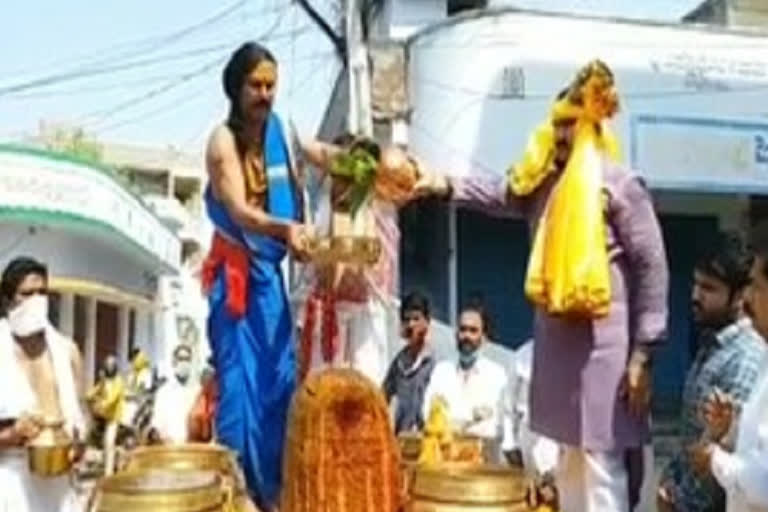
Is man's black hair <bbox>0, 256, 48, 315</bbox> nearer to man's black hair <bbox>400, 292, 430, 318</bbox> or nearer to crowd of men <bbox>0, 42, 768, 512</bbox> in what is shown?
crowd of men <bbox>0, 42, 768, 512</bbox>

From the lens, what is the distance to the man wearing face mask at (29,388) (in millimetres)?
4801

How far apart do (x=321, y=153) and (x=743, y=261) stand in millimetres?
1288

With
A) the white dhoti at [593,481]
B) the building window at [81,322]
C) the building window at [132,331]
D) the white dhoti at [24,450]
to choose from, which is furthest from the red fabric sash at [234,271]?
the building window at [132,331]

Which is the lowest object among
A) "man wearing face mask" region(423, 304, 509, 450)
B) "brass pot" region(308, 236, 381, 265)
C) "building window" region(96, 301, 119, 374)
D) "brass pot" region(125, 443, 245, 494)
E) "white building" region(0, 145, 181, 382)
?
"brass pot" region(125, 443, 245, 494)

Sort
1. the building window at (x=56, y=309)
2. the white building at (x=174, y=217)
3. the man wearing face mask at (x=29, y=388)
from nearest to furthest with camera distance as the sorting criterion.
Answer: the man wearing face mask at (x=29, y=388)
the building window at (x=56, y=309)
the white building at (x=174, y=217)

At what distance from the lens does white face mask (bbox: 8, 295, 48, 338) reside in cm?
498

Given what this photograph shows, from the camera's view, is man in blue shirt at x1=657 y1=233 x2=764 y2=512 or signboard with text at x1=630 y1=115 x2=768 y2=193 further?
signboard with text at x1=630 y1=115 x2=768 y2=193

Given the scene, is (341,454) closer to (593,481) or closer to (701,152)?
(593,481)

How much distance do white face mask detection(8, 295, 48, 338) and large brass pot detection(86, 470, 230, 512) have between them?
149cm

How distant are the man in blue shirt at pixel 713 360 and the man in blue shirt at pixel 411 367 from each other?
9.51ft

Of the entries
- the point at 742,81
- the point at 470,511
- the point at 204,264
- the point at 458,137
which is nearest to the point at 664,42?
the point at 742,81

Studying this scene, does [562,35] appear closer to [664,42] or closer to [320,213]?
[664,42]

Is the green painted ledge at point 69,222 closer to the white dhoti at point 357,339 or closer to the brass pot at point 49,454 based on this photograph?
the brass pot at point 49,454

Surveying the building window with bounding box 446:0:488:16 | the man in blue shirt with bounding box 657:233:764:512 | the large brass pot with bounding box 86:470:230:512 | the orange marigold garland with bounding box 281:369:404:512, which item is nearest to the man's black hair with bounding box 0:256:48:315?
the large brass pot with bounding box 86:470:230:512
